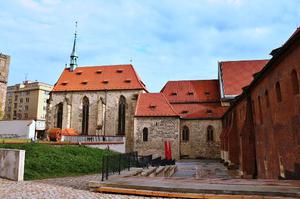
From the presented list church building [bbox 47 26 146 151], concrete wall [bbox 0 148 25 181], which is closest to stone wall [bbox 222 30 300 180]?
concrete wall [bbox 0 148 25 181]

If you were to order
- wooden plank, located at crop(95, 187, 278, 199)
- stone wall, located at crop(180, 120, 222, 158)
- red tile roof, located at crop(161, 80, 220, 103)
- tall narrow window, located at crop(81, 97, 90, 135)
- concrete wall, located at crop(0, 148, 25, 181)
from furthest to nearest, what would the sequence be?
tall narrow window, located at crop(81, 97, 90, 135), red tile roof, located at crop(161, 80, 220, 103), stone wall, located at crop(180, 120, 222, 158), concrete wall, located at crop(0, 148, 25, 181), wooden plank, located at crop(95, 187, 278, 199)

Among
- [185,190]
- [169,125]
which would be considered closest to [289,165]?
[185,190]

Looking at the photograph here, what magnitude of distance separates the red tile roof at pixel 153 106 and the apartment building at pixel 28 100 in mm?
56442

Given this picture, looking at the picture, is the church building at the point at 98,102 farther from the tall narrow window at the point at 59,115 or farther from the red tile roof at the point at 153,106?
the red tile roof at the point at 153,106

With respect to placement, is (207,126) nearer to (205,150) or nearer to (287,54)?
(205,150)

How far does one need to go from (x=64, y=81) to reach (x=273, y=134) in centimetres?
3698

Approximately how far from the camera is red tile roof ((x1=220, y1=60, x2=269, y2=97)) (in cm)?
3703

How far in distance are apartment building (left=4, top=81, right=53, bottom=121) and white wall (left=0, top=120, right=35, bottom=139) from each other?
1672 inches

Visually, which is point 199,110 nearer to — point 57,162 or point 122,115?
point 122,115

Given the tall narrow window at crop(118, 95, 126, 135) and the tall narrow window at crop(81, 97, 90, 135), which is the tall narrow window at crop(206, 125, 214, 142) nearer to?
the tall narrow window at crop(118, 95, 126, 135)

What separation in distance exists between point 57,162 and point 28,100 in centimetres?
7832

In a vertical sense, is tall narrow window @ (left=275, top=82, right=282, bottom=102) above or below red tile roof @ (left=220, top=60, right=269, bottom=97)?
below

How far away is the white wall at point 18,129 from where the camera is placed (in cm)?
4003

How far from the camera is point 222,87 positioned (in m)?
37.7
